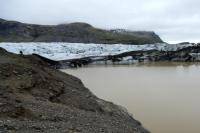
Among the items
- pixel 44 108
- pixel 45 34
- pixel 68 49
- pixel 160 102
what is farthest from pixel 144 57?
pixel 45 34

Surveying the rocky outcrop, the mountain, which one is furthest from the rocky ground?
the mountain

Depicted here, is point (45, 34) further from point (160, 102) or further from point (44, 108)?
point (44, 108)

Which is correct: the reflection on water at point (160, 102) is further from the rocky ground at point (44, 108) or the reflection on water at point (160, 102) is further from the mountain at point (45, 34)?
the mountain at point (45, 34)

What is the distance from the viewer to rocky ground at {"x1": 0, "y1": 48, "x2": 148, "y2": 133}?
6.34m

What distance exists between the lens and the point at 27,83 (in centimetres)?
906

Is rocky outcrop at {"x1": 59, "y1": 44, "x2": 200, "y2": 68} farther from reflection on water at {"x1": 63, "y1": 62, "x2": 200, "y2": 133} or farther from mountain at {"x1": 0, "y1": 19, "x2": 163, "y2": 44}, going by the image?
mountain at {"x1": 0, "y1": 19, "x2": 163, "y2": 44}

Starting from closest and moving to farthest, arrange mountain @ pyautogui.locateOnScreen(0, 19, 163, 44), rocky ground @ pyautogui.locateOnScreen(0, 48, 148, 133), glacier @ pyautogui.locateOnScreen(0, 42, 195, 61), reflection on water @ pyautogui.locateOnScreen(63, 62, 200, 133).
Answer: rocky ground @ pyautogui.locateOnScreen(0, 48, 148, 133) → reflection on water @ pyautogui.locateOnScreen(63, 62, 200, 133) → glacier @ pyautogui.locateOnScreen(0, 42, 195, 61) → mountain @ pyautogui.locateOnScreen(0, 19, 163, 44)

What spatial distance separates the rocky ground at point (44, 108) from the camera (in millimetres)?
6336

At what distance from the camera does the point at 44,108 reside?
24.3 ft

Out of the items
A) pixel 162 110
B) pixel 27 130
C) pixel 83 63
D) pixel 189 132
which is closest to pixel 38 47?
pixel 83 63

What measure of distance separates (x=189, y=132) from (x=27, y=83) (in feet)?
13.7

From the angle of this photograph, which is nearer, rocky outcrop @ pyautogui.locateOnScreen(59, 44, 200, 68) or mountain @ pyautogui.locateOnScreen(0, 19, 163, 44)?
rocky outcrop @ pyautogui.locateOnScreen(59, 44, 200, 68)

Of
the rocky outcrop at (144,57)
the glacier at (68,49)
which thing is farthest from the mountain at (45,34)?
the rocky outcrop at (144,57)

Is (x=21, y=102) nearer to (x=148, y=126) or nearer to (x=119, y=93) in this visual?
(x=148, y=126)
